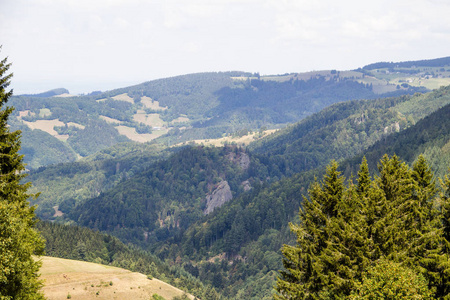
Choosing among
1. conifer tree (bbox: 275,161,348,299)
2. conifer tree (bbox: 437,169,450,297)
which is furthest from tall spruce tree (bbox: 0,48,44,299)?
conifer tree (bbox: 437,169,450,297)

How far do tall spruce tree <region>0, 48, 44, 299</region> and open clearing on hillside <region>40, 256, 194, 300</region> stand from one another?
42.5 metres

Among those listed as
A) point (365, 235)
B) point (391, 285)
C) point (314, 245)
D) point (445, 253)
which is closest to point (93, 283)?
point (314, 245)

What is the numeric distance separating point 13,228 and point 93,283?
2491 inches

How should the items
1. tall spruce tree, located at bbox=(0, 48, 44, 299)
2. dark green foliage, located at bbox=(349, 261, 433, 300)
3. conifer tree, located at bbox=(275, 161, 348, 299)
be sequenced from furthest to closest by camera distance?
conifer tree, located at bbox=(275, 161, 348, 299)
tall spruce tree, located at bbox=(0, 48, 44, 299)
dark green foliage, located at bbox=(349, 261, 433, 300)

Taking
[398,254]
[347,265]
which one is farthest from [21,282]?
[398,254]

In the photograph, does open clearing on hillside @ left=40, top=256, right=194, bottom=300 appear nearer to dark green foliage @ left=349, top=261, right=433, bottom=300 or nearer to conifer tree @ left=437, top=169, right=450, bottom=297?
dark green foliage @ left=349, top=261, right=433, bottom=300

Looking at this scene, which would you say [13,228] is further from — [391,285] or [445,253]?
[445,253]

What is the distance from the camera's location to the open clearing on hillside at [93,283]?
296 feet

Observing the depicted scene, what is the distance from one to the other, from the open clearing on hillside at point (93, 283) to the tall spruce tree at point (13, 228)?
42524 mm

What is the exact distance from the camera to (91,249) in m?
189

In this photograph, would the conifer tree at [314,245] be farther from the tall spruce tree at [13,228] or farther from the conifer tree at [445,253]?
the tall spruce tree at [13,228]

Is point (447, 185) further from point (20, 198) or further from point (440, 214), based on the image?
point (20, 198)

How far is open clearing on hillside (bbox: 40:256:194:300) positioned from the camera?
90188 millimetres

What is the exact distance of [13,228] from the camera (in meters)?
40.2
